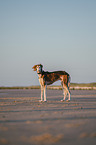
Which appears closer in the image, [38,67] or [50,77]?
[38,67]

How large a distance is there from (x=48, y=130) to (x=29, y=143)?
4.50ft

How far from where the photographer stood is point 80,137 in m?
5.15

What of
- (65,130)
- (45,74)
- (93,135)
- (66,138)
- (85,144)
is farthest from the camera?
(45,74)

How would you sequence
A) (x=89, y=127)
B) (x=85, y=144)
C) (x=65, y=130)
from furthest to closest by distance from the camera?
(x=89, y=127) < (x=65, y=130) < (x=85, y=144)

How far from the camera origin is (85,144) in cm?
454

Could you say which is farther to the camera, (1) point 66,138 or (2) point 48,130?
(2) point 48,130

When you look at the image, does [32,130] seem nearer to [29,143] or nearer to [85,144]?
[29,143]

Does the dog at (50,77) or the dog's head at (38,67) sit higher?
the dog's head at (38,67)

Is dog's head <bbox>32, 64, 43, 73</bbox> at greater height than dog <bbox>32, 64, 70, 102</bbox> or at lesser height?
greater

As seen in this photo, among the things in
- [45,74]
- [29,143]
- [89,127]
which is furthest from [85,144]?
[45,74]

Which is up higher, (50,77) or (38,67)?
(38,67)

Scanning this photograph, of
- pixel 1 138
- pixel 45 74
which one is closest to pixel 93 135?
pixel 1 138

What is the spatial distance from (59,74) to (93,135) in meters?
13.9

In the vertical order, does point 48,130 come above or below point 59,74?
below
